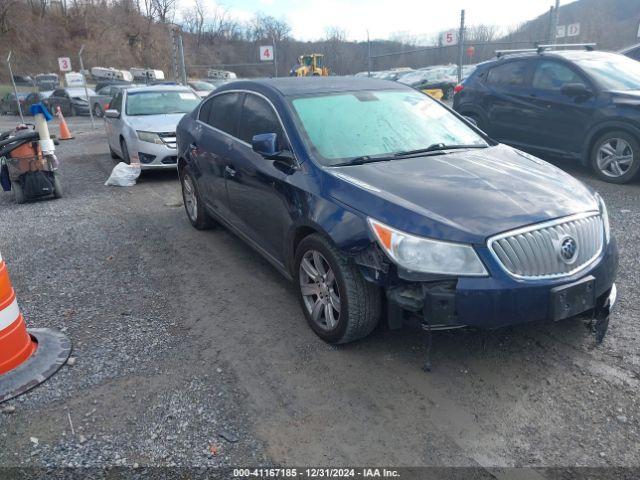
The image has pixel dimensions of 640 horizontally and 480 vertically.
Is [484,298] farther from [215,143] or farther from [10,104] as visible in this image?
[10,104]

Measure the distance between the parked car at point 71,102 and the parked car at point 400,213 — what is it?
24.7 m

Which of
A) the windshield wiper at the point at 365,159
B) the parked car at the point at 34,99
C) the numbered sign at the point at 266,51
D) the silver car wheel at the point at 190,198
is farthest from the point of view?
the parked car at the point at 34,99

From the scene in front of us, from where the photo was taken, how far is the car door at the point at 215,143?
15.6 ft

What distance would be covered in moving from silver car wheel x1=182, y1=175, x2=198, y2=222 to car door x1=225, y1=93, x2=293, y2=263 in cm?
133

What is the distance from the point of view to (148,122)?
356 inches

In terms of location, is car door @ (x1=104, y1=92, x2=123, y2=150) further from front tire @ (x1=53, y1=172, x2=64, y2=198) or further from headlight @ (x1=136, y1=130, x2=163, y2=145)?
front tire @ (x1=53, y1=172, x2=64, y2=198)

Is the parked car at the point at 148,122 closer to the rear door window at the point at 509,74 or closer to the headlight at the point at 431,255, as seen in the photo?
the rear door window at the point at 509,74

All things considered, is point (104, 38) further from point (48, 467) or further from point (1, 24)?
point (48, 467)

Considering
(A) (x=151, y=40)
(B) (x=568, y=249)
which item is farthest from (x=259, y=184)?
(A) (x=151, y=40)

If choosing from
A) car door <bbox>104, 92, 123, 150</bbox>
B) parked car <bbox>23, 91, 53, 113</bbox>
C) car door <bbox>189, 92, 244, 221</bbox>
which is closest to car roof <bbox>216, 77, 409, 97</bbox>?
car door <bbox>189, 92, 244, 221</bbox>

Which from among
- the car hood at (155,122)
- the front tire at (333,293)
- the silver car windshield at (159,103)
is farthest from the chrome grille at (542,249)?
the silver car windshield at (159,103)

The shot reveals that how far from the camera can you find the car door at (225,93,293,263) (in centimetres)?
378

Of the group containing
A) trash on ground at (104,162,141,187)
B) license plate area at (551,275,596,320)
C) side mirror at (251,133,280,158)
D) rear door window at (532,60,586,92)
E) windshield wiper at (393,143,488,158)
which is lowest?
trash on ground at (104,162,141,187)

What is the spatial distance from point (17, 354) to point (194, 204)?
116 inches
